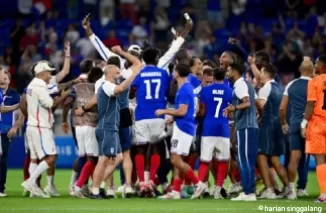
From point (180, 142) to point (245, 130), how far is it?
1.30m

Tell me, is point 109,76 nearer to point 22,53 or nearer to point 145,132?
point 145,132

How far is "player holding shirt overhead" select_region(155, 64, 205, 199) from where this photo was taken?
1823 cm

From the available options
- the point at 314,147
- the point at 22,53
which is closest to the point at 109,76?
the point at 314,147

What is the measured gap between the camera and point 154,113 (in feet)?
63.4

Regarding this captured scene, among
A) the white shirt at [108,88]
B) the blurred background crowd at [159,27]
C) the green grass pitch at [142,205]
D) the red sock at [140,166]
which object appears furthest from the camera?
the blurred background crowd at [159,27]

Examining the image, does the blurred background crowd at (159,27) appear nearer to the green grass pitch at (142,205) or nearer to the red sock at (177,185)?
the red sock at (177,185)

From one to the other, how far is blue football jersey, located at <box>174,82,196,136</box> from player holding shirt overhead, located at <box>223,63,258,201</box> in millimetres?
758

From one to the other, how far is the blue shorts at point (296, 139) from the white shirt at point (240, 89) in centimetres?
200

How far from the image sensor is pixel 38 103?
61.9ft

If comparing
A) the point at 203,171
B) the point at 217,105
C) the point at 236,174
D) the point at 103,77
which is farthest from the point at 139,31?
the point at 203,171

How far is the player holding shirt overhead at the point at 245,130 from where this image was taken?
17.6 metres

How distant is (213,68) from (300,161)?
2290mm

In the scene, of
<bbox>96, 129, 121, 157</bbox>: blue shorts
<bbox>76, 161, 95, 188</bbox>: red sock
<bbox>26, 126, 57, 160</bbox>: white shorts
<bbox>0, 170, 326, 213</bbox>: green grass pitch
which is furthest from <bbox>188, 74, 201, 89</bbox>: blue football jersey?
<bbox>26, 126, 57, 160</bbox>: white shorts

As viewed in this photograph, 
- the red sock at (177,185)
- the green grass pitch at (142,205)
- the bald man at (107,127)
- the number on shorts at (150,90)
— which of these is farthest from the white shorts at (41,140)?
the red sock at (177,185)
